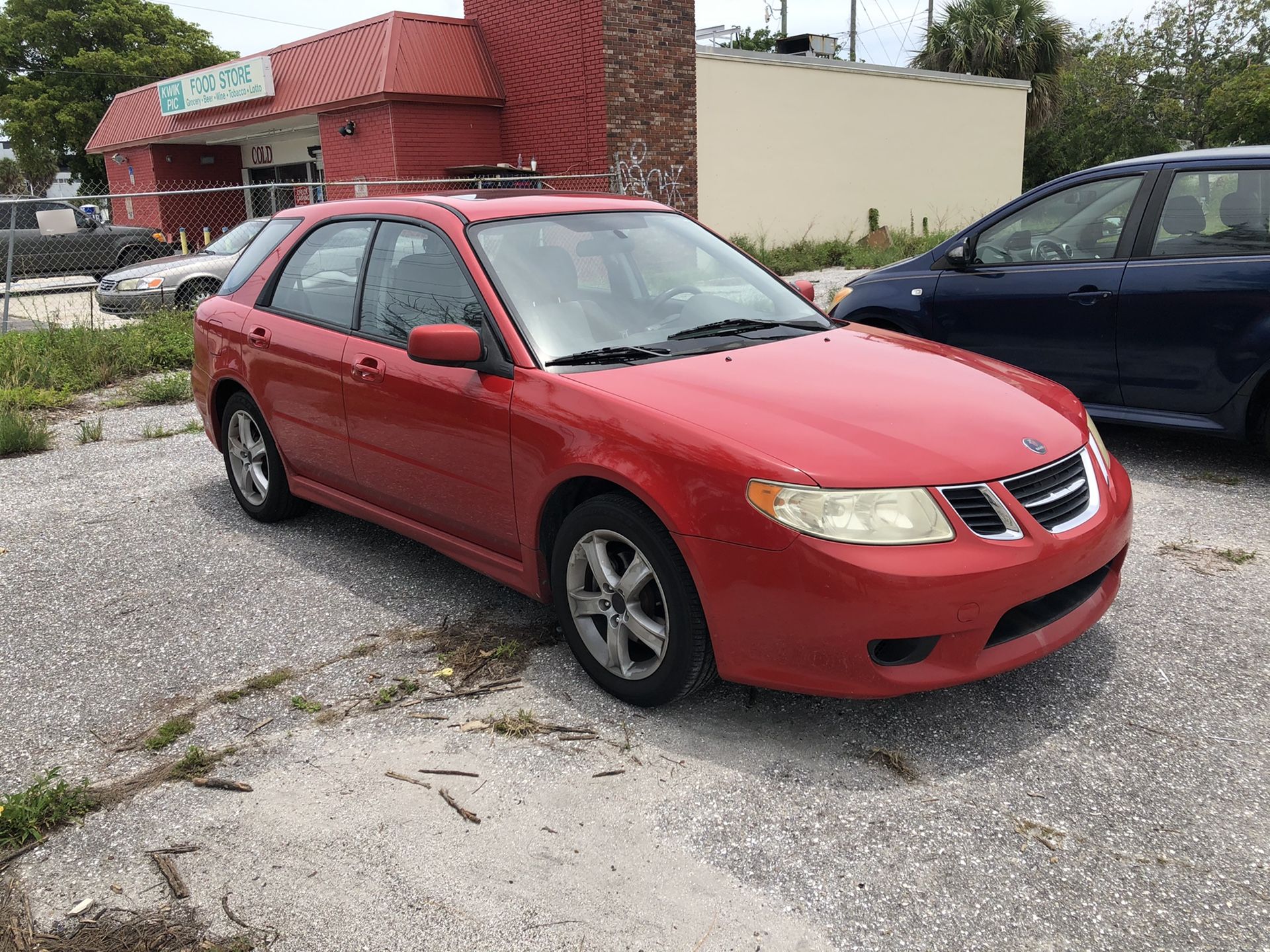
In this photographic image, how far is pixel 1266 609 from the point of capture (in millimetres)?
4090

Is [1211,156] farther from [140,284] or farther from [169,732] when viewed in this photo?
[140,284]

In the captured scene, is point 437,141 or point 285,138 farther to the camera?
point 285,138

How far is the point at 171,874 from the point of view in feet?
8.82

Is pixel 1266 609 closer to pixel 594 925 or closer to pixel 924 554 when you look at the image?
pixel 924 554

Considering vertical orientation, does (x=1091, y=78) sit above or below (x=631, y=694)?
above

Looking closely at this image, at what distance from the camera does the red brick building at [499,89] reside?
18656 mm

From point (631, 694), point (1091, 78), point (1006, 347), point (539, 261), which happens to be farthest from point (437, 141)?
point (1091, 78)

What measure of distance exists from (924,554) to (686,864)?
1.07 m

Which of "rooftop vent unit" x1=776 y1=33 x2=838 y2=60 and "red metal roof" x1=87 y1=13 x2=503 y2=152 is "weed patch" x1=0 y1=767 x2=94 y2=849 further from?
"rooftop vent unit" x1=776 y1=33 x2=838 y2=60

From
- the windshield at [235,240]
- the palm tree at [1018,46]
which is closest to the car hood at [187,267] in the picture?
the windshield at [235,240]

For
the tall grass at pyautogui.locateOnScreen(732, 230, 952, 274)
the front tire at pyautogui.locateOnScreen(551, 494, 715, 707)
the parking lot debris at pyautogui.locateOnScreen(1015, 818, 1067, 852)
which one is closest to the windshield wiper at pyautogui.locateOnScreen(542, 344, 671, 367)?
the front tire at pyautogui.locateOnScreen(551, 494, 715, 707)

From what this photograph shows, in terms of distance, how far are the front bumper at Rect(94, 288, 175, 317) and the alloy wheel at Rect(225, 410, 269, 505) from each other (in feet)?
26.7

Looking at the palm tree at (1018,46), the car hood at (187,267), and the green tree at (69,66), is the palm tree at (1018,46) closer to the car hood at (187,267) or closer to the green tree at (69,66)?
the car hood at (187,267)

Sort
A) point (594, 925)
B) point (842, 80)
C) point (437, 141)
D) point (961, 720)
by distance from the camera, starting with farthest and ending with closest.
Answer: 1. point (842, 80)
2. point (437, 141)
3. point (961, 720)
4. point (594, 925)
